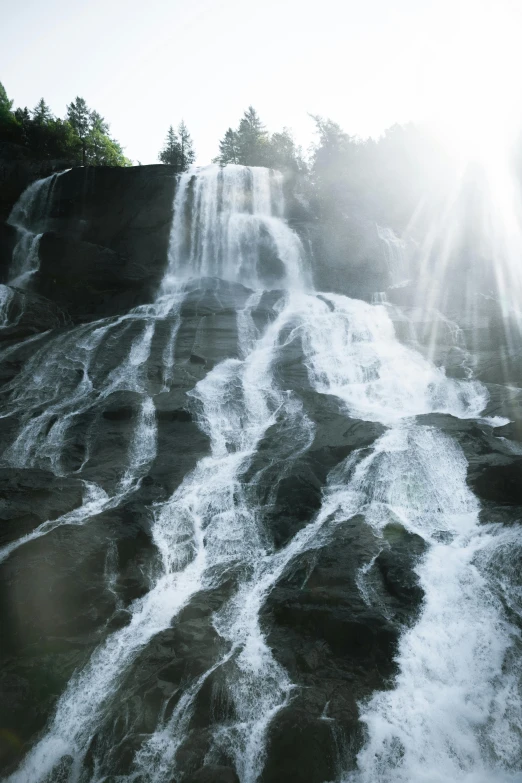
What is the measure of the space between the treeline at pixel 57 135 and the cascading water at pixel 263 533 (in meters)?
32.1

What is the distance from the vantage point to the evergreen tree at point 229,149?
60.2 m

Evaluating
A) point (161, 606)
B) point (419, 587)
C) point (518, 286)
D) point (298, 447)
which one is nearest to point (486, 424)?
point (298, 447)

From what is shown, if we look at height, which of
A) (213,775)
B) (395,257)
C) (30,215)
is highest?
(30,215)

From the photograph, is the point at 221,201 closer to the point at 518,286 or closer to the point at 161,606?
the point at 518,286

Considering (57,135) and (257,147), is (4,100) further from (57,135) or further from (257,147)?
(257,147)

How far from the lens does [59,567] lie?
396 inches

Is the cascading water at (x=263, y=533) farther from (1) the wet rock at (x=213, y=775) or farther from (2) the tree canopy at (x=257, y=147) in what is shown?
(2) the tree canopy at (x=257, y=147)

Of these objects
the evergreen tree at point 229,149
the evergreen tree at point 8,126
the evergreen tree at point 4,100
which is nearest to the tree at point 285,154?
the evergreen tree at point 229,149

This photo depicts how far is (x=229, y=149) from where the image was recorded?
62.7 meters

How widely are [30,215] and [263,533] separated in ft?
106

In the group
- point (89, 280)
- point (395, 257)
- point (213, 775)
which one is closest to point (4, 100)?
point (89, 280)

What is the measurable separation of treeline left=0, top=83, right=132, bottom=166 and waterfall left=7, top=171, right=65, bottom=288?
8.36 m

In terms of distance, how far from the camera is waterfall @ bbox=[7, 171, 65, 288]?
98.2 ft

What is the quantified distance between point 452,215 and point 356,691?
36197 millimetres
